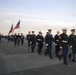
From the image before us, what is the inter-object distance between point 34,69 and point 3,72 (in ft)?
4.86

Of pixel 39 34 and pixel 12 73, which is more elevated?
pixel 39 34

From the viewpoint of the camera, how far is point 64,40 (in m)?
11.8

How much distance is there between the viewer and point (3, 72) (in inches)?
356

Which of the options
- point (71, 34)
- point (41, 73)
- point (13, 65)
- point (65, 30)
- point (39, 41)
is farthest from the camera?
point (39, 41)

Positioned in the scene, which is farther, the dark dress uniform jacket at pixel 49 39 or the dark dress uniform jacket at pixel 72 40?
the dark dress uniform jacket at pixel 49 39

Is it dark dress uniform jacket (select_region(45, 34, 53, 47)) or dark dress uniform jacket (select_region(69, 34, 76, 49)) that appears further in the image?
dark dress uniform jacket (select_region(45, 34, 53, 47))

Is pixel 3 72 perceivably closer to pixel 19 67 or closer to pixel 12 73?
pixel 12 73

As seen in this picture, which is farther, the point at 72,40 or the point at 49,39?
the point at 49,39

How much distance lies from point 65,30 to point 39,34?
4269 mm

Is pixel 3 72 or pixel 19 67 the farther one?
pixel 19 67

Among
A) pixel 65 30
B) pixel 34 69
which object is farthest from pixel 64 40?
pixel 34 69

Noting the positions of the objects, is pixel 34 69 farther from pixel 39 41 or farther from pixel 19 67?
pixel 39 41

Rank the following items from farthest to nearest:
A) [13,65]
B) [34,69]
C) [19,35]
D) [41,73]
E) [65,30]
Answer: [19,35] < [65,30] < [13,65] < [34,69] < [41,73]

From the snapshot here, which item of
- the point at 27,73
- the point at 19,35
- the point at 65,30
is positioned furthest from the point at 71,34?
the point at 19,35
